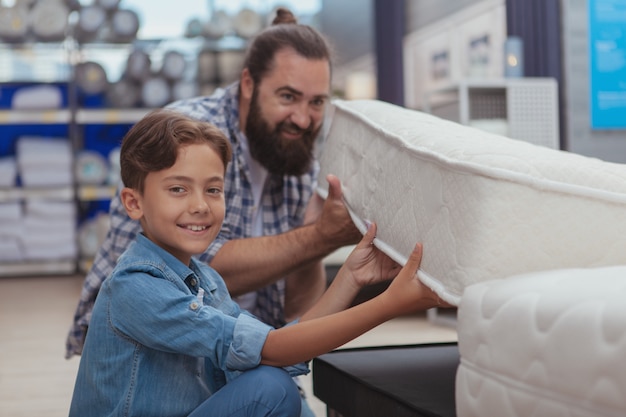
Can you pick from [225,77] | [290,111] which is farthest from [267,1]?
[290,111]

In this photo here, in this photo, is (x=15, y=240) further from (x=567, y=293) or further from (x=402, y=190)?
(x=567, y=293)

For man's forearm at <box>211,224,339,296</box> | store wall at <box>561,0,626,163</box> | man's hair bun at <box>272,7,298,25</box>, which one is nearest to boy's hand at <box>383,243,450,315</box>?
man's forearm at <box>211,224,339,296</box>

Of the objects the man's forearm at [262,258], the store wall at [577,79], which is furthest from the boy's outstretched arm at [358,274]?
the store wall at [577,79]

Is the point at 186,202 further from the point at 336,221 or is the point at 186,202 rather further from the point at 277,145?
the point at 277,145

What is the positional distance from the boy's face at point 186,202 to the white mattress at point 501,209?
30 cm

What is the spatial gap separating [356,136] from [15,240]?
524 centimetres

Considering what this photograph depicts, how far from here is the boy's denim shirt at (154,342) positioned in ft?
4.00

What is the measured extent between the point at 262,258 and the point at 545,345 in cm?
98

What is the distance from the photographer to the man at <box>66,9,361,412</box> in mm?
1804

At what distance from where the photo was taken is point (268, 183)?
6.82 ft

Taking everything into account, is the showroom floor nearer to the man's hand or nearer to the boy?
the man's hand

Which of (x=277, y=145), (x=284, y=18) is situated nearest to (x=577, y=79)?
(x=284, y=18)

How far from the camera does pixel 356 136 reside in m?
1.54

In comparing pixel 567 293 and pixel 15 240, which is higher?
pixel 567 293
